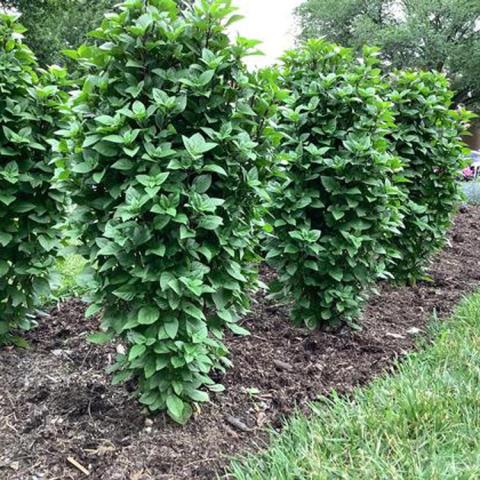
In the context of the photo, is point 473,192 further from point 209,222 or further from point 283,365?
point 209,222

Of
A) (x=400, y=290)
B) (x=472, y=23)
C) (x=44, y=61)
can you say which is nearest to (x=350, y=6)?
(x=472, y=23)

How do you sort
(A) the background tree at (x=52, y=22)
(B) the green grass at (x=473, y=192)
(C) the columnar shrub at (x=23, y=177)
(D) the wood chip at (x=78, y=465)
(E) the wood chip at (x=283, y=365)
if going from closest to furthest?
(D) the wood chip at (x=78, y=465)
(C) the columnar shrub at (x=23, y=177)
(E) the wood chip at (x=283, y=365)
(B) the green grass at (x=473, y=192)
(A) the background tree at (x=52, y=22)

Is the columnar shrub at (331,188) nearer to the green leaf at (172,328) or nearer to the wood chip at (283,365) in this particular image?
the wood chip at (283,365)

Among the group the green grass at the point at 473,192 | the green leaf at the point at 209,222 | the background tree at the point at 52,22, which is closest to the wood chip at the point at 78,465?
the green leaf at the point at 209,222

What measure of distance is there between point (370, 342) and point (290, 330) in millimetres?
530

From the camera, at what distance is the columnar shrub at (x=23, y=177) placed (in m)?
2.70

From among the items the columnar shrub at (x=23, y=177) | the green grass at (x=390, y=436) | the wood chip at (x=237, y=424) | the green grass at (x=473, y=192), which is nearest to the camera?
the green grass at (x=390, y=436)

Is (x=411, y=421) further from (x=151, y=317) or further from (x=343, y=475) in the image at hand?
(x=151, y=317)

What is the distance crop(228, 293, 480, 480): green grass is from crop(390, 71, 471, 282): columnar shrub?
1983 millimetres

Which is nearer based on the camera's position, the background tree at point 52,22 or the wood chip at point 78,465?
the wood chip at point 78,465

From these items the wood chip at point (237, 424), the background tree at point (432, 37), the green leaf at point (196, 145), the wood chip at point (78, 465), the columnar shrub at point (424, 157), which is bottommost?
the wood chip at point (78, 465)

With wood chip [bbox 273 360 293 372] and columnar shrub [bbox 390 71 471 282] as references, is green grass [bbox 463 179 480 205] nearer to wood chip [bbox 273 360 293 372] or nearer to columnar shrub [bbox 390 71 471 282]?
columnar shrub [bbox 390 71 471 282]

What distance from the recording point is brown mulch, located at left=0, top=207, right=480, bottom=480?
2098 millimetres

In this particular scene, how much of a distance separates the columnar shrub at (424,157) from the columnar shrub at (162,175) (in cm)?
236
